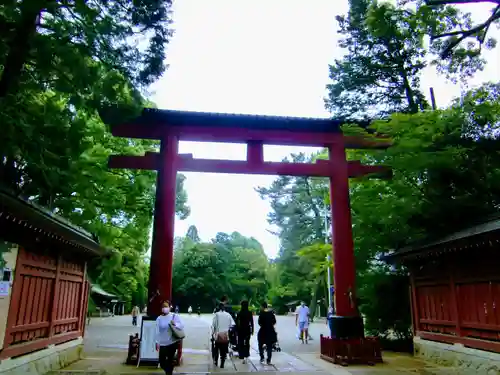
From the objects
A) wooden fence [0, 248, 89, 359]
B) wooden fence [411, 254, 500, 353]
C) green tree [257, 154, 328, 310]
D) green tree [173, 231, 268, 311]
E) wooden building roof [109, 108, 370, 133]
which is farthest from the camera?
green tree [173, 231, 268, 311]

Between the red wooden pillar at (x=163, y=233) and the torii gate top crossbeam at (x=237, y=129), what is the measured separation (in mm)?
499

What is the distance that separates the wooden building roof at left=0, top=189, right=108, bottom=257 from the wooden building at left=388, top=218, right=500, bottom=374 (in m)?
8.69

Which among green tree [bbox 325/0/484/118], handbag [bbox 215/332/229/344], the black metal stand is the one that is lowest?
handbag [bbox 215/332/229/344]

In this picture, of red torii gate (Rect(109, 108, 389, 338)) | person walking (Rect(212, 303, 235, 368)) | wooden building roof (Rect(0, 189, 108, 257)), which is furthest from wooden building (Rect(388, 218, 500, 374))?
wooden building roof (Rect(0, 189, 108, 257))

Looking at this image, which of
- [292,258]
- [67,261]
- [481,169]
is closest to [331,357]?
[481,169]

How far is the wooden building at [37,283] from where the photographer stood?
25.4 feet

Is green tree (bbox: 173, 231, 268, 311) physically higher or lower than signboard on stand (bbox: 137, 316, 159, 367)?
higher

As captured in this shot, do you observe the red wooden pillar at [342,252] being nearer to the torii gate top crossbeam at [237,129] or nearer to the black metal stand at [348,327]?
the black metal stand at [348,327]

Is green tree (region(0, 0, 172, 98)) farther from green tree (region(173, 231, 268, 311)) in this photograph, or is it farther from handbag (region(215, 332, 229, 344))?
green tree (region(173, 231, 268, 311))

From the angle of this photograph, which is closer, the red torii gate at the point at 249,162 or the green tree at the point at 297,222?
the red torii gate at the point at 249,162

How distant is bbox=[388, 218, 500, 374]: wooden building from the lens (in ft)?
30.1

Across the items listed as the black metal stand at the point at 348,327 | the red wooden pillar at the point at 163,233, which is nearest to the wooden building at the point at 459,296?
the black metal stand at the point at 348,327

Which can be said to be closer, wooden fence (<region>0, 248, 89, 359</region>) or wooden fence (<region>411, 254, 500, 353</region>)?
wooden fence (<region>0, 248, 89, 359</region>)

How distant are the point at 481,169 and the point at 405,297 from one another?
17.8 ft
